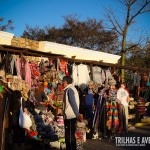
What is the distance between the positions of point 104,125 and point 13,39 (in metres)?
6.71

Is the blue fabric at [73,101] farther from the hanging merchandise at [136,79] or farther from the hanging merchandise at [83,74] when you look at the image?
the hanging merchandise at [136,79]

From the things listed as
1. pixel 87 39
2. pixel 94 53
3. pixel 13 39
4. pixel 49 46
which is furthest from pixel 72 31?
pixel 13 39

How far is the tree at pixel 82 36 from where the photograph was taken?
38.1 metres

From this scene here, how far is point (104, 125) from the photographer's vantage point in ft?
33.7

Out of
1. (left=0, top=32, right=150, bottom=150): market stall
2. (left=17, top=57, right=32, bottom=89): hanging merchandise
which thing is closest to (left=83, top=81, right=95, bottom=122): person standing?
(left=0, top=32, right=150, bottom=150): market stall

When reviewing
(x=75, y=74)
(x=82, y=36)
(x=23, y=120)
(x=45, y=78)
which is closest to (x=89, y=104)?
(x=75, y=74)

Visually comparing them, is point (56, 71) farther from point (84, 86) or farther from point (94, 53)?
point (94, 53)

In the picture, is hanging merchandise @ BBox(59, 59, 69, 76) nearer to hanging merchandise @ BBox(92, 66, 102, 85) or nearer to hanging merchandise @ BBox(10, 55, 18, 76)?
hanging merchandise @ BBox(92, 66, 102, 85)

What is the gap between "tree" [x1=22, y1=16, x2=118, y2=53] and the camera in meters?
38.1

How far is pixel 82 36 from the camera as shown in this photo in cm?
3806

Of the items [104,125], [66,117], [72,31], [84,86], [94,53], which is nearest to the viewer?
[66,117]

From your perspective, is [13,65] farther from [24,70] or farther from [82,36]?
[82,36]

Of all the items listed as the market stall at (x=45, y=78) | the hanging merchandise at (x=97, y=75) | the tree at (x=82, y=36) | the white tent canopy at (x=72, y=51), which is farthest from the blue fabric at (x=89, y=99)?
the tree at (x=82, y=36)

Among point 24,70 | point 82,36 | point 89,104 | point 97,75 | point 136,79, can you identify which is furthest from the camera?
point 82,36
